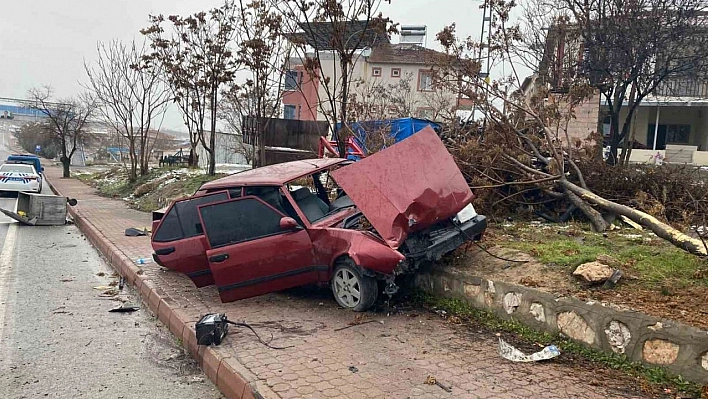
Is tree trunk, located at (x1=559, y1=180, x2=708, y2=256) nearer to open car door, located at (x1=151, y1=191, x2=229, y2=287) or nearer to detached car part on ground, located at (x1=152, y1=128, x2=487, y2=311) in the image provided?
detached car part on ground, located at (x1=152, y1=128, x2=487, y2=311)

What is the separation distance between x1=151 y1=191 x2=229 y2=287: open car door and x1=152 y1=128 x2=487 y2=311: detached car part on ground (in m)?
0.02

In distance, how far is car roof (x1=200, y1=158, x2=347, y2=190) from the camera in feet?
22.4

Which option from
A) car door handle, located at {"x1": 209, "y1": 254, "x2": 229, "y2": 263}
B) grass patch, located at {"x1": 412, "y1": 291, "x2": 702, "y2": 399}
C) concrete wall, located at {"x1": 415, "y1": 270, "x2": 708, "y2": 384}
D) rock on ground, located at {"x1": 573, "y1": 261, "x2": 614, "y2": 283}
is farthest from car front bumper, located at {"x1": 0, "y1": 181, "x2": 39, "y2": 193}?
rock on ground, located at {"x1": 573, "y1": 261, "x2": 614, "y2": 283}

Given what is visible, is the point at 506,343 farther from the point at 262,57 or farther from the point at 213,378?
the point at 262,57

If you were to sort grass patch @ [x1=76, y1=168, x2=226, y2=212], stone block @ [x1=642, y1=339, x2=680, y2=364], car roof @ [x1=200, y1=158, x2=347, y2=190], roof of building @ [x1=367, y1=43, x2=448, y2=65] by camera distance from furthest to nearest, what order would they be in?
roof of building @ [x1=367, y1=43, x2=448, y2=65], grass patch @ [x1=76, y1=168, x2=226, y2=212], car roof @ [x1=200, y1=158, x2=347, y2=190], stone block @ [x1=642, y1=339, x2=680, y2=364]

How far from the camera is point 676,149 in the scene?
24.2m

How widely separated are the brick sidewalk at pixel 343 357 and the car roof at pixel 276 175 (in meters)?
1.44

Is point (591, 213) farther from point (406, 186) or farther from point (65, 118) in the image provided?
point (65, 118)

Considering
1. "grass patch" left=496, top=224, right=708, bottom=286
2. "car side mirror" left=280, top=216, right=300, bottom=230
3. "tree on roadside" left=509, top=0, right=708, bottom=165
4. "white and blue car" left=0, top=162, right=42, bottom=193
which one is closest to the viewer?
"grass patch" left=496, top=224, right=708, bottom=286

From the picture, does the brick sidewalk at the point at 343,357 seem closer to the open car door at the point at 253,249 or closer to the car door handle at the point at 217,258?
the open car door at the point at 253,249

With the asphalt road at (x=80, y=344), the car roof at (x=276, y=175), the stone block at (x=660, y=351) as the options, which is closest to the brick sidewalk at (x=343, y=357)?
the asphalt road at (x=80, y=344)

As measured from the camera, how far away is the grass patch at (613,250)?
17.3 feet

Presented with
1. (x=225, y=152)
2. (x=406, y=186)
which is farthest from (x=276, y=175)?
(x=225, y=152)

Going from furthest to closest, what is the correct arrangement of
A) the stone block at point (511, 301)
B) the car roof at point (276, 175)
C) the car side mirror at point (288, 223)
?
the car roof at point (276, 175), the car side mirror at point (288, 223), the stone block at point (511, 301)
